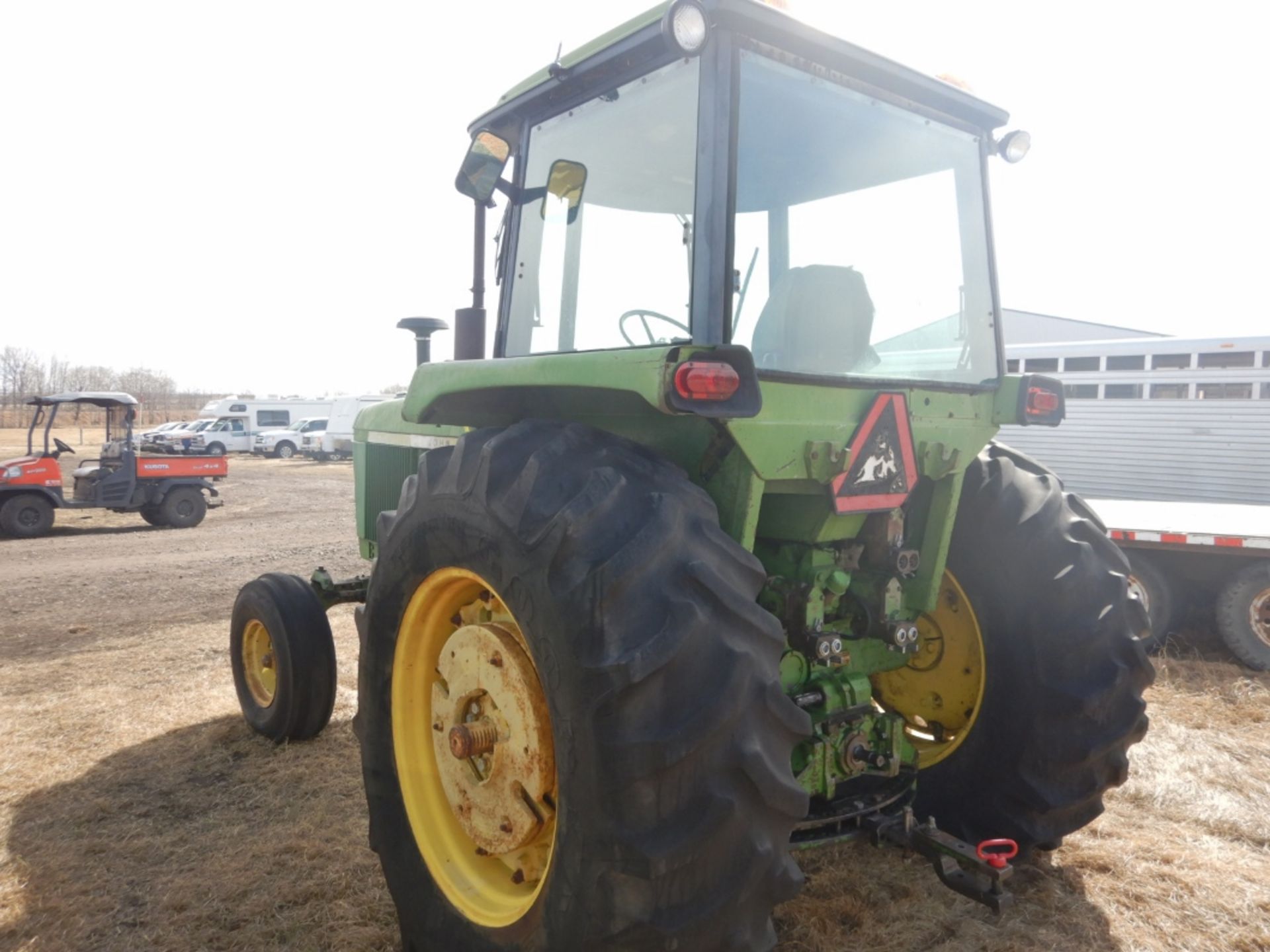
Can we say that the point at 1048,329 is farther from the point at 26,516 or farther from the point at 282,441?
the point at 282,441

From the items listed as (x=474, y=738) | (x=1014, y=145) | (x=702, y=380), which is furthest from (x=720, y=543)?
(x=1014, y=145)

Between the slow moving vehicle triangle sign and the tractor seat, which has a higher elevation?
the tractor seat

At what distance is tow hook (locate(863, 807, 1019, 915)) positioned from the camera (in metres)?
2.34

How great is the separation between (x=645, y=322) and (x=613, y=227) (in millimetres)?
378

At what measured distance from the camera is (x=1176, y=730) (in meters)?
4.78

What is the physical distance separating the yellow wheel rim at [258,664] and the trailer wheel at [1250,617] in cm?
630

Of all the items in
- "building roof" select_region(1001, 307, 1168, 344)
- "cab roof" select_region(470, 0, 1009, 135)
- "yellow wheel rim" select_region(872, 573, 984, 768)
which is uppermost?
"building roof" select_region(1001, 307, 1168, 344)

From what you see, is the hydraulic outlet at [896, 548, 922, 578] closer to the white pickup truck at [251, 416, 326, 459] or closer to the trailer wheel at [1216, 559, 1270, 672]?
the trailer wheel at [1216, 559, 1270, 672]

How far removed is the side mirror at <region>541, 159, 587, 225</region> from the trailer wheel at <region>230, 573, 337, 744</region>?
2345 mm

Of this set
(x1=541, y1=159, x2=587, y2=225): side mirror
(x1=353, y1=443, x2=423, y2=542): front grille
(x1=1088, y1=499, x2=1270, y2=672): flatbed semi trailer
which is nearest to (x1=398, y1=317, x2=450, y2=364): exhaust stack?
(x1=353, y1=443, x2=423, y2=542): front grille

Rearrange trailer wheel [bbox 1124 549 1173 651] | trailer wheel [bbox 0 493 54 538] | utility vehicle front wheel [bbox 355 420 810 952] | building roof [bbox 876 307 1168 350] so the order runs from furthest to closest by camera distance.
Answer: building roof [bbox 876 307 1168 350]
trailer wheel [bbox 0 493 54 538]
trailer wheel [bbox 1124 549 1173 651]
utility vehicle front wheel [bbox 355 420 810 952]

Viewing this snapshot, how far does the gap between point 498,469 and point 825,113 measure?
1367 millimetres

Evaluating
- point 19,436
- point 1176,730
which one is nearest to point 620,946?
point 1176,730

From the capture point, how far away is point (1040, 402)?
287cm
